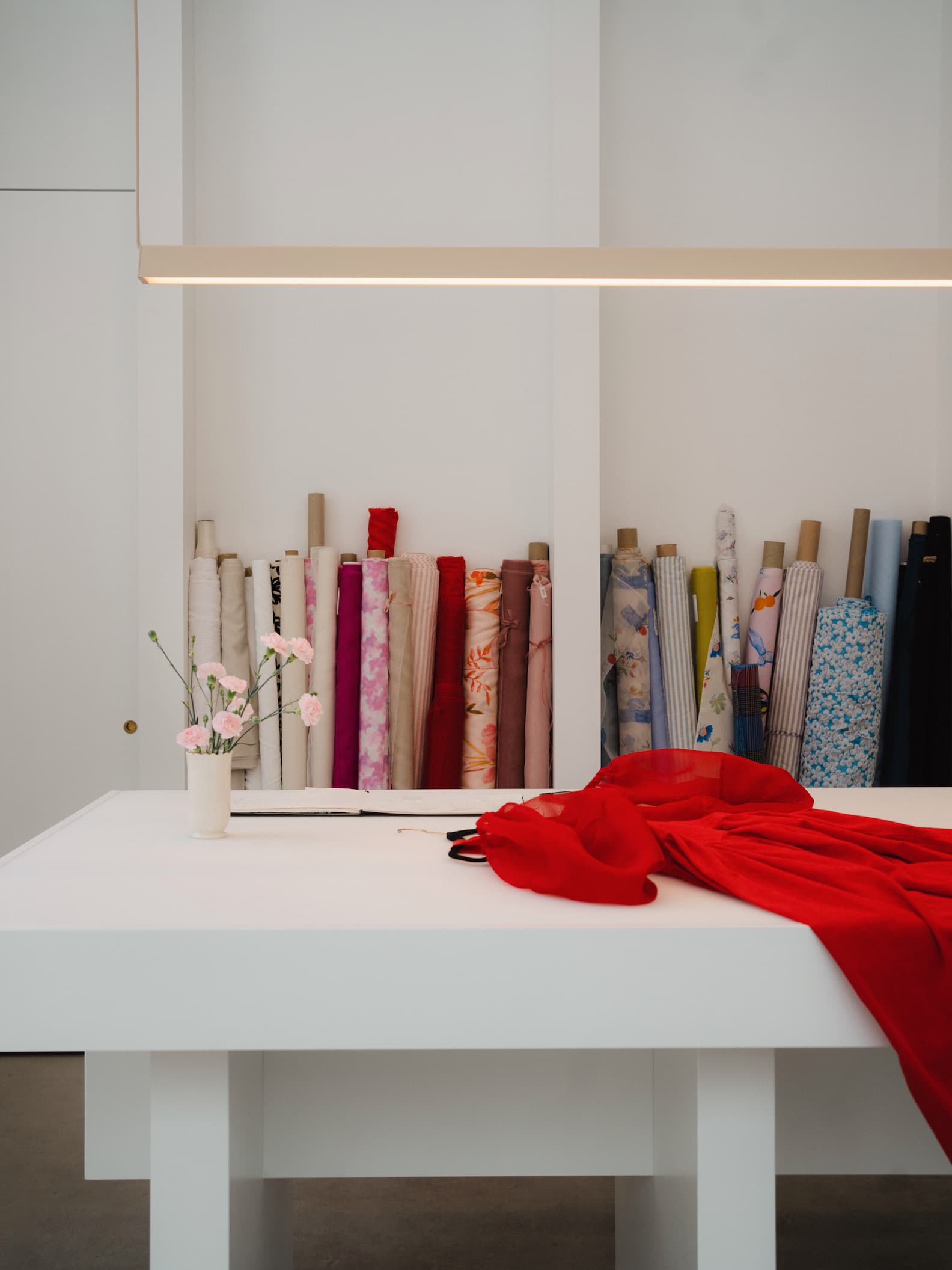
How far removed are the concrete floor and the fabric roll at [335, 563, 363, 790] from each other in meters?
1.20

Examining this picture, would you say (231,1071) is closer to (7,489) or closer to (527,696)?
(527,696)

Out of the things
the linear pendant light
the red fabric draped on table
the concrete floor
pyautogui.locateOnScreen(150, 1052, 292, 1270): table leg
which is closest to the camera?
the red fabric draped on table

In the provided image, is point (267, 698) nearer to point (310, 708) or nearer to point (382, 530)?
point (382, 530)

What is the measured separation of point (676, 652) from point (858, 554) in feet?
2.31

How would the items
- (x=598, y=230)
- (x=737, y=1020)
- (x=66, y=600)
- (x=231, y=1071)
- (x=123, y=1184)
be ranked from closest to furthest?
(x=737, y=1020) < (x=231, y=1071) < (x=123, y=1184) < (x=598, y=230) < (x=66, y=600)

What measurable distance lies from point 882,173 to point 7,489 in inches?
126

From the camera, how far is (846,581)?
3.57m

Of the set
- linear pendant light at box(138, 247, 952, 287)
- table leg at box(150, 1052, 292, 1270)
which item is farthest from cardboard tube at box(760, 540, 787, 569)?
table leg at box(150, 1052, 292, 1270)

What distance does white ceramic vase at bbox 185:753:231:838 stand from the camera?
1856 mm

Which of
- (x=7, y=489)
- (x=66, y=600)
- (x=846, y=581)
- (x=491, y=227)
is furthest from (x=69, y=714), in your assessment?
(x=846, y=581)

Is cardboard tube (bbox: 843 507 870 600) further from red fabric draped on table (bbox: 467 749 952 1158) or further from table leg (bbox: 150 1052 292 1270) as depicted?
table leg (bbox: 150 1052 292 1270)

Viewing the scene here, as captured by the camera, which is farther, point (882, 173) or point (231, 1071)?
point (882, 173)

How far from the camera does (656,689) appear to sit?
3.44 meters

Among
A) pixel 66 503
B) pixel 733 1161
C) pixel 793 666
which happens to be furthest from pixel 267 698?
pixel 733 1161
